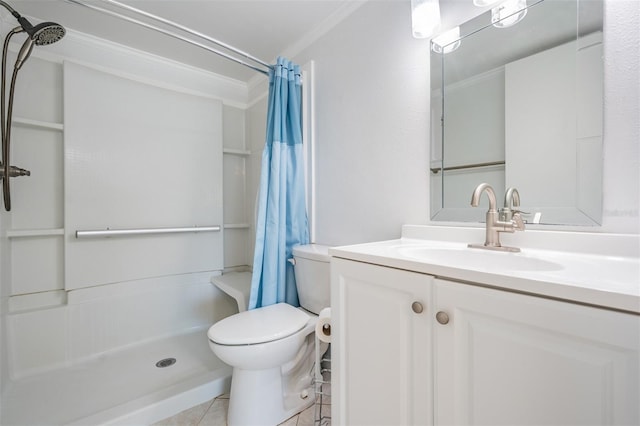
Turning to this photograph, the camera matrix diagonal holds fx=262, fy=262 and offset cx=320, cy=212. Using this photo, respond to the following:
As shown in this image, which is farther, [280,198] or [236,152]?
[236,152]

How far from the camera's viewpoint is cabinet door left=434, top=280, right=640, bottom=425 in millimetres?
412

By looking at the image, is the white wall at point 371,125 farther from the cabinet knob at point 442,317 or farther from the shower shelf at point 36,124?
the shower shelf at point 36,124

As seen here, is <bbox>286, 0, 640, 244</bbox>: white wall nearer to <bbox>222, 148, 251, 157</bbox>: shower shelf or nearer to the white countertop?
the white countertop

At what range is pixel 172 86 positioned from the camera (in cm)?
202

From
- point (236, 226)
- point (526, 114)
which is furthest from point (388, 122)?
point (236, 226)

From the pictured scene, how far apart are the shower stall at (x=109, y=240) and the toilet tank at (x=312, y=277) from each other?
658 millimetres

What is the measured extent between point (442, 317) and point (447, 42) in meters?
1.07

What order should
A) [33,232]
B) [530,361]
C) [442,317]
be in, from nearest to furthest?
[530,361] < [442,317] < [33,232]

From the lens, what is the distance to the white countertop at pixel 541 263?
1.45ft

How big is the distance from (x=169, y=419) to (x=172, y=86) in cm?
215

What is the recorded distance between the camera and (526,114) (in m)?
0.89

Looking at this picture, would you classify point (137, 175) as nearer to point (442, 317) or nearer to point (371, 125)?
point (371, 125)

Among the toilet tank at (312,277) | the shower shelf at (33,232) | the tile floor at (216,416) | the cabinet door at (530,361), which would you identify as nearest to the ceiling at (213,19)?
the shower shelf at (33,232)

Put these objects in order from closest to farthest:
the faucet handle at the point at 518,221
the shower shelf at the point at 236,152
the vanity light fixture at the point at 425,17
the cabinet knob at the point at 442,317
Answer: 1. the cabinet knob at the point at 442,317
2. the faucet handle at the point at 518,221
3. the vanity light fixture at the point at 425,17
4. the shower shelf at the point at 236,152
